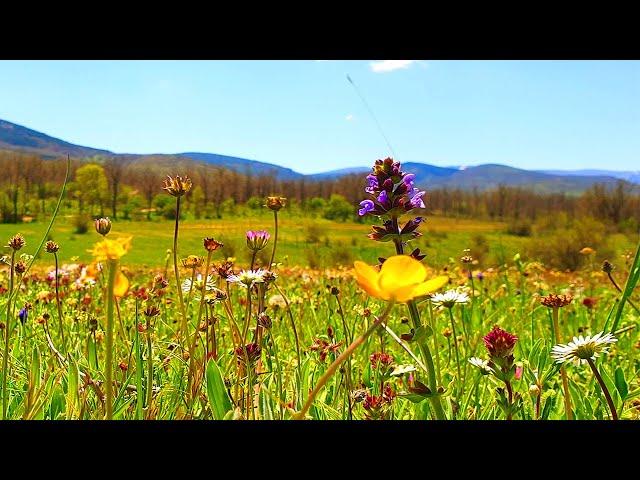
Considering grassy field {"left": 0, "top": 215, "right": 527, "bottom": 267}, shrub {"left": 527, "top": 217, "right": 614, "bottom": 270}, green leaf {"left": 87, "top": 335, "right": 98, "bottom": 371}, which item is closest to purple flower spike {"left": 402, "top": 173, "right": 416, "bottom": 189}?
green leaf {"left": 87, "top": 335, "right": 98, "bottom": 371}

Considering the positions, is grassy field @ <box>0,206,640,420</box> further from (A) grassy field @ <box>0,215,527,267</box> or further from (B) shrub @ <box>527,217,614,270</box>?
(B) shrub @ <box>527,217,614,270</box>

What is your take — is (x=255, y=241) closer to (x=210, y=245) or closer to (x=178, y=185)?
(x=210, y=245)

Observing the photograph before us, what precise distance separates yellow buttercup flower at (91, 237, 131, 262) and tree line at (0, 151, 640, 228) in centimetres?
30

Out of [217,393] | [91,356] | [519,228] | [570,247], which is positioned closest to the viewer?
[217,393]

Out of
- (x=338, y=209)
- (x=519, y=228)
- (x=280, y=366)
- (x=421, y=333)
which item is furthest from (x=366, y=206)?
(x=519, y=228)

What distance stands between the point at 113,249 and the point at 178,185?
0.31m

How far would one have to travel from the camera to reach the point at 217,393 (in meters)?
0.90

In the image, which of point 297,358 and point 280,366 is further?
point 280,366

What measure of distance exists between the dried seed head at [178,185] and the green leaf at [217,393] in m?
0.26
